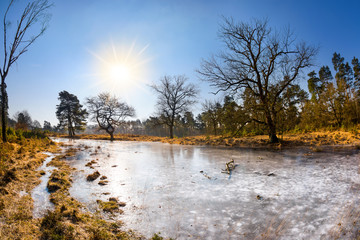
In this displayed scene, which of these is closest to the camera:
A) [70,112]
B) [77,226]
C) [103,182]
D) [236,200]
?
[77,226]

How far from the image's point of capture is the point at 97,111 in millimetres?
30828

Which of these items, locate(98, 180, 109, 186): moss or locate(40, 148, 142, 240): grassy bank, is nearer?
locate(40, 148, 142, 240): grassy bank

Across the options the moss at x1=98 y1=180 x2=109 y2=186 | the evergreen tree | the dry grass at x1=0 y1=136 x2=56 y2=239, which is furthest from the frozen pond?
the evergreen tree

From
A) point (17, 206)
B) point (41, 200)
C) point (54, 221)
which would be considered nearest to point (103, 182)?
point (41, 200)

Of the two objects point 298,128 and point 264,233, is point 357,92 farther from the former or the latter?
point 264,233

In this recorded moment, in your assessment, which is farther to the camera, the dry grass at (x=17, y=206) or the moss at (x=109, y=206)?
the moss at (x=109, y=206)

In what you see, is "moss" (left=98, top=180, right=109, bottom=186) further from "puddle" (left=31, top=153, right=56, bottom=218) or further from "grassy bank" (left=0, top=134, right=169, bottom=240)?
"puddle" (left=31, top=153, right=56, bottom=218)

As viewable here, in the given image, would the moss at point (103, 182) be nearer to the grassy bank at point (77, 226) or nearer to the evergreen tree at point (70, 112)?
the grassy bank at point (77, 226)

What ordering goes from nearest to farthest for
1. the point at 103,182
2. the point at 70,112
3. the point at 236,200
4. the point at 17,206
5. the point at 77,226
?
the point at 77,226
the point at 17,206
the point at 236,200
the point at 103,182
the point at 70,112

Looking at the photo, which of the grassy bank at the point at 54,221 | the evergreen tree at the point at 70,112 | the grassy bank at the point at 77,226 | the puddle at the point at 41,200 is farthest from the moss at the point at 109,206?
the evergreen tree at the point at 70,112

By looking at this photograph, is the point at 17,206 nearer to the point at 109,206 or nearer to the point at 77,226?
the point at 77,226

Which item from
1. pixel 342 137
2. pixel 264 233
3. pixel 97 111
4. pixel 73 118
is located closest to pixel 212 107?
pixel 97 111

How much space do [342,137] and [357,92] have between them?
29.3 ft

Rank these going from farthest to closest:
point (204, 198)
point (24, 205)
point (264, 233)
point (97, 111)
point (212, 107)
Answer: point (212, 107) → point (97, 111) → point (204, 198) → point (24, 205) → point (264, 233)
